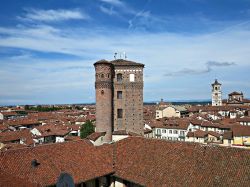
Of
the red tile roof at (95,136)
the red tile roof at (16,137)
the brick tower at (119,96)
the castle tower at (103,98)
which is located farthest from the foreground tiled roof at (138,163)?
the red tile roof at (16,137)

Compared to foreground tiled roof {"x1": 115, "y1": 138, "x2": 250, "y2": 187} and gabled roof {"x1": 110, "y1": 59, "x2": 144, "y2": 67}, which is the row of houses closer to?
gabled roof {"x1": 110, "y1": 59, "x2": 144, "y2": 67}

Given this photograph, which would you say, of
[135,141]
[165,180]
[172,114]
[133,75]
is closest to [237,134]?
[133,75]

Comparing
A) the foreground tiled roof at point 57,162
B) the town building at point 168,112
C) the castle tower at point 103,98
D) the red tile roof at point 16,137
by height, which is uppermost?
the castle tower at point 103,98

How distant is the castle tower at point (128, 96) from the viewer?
38.1 metres

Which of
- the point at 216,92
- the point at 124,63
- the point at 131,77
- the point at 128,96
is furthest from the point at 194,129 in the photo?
the point at 216,92

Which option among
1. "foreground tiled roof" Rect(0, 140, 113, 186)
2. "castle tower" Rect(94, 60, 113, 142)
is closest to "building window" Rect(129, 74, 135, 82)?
"castle tower" Rect(94, 60, 113, 142)

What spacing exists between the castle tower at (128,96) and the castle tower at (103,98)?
1.64 m

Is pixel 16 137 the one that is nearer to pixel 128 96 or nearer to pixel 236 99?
pixel 128 96

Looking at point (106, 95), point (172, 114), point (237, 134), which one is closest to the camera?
point (106, 95)

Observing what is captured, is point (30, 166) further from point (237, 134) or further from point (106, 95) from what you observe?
point (237, 134)

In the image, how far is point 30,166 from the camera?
21.0 metres

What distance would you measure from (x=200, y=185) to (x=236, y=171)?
2.43m

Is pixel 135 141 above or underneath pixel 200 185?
above

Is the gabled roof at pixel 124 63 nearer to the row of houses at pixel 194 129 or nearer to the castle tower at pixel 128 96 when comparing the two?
the castle tower at pixel 128 96
